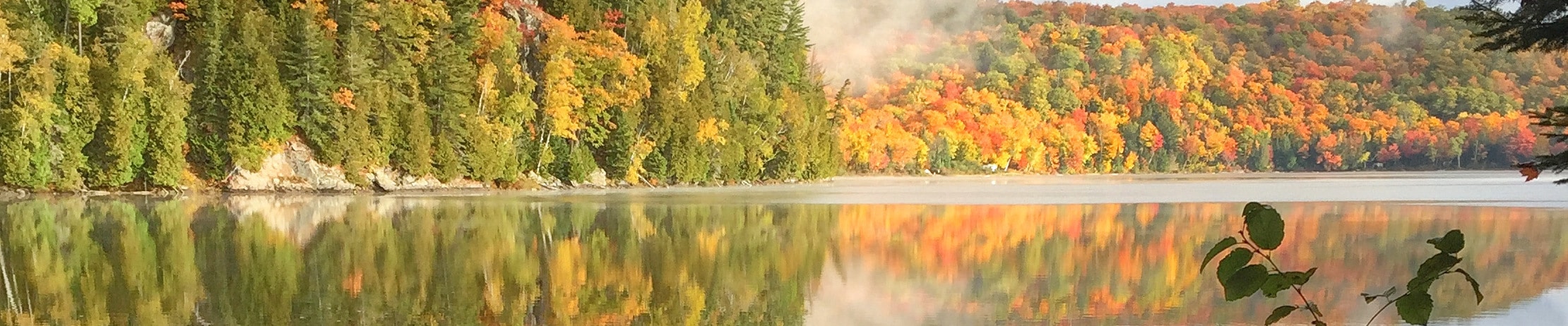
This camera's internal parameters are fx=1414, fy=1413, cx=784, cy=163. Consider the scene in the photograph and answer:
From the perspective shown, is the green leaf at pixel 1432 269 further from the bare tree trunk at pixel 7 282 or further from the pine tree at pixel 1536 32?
the bare tree trunk at pixel 7 282

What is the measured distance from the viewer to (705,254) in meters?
15.8

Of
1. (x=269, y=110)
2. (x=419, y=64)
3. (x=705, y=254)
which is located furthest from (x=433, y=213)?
(x=419, y=64)

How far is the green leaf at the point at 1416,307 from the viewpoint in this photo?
119 inches

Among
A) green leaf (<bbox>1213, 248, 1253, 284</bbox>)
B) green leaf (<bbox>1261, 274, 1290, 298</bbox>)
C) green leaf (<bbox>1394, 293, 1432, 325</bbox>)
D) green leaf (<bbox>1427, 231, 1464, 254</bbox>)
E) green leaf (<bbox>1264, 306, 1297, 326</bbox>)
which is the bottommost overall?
green leaf (<bbox>1264, 306, 1297, 326</bbox>)

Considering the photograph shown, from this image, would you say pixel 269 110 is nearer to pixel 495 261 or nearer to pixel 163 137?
pixel 163 137

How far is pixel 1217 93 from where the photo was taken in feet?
421

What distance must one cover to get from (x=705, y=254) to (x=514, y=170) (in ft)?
94.6

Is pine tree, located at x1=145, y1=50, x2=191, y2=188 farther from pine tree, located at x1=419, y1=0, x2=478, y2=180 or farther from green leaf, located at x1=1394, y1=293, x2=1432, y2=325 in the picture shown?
green leaf, located at x1=1394, y1=293, x2=1432, y2=325

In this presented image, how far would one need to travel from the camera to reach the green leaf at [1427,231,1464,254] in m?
2.81

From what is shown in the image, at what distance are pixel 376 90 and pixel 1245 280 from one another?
38989 millimetres

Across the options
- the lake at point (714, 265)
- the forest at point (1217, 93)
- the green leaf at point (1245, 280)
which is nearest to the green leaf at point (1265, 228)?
the green leaf at point (1245, 280)

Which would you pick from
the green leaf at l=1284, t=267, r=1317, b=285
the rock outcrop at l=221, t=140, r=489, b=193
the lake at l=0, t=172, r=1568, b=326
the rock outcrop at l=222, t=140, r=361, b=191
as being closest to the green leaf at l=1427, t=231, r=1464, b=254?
the green leaf at l=1284, t=267, r=1317, b=285

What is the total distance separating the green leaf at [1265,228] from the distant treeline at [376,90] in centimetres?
3284

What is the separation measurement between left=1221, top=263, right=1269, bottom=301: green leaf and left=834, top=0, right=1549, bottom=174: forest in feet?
315
